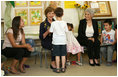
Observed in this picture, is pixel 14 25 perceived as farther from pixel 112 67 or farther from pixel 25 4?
pixel 112 67

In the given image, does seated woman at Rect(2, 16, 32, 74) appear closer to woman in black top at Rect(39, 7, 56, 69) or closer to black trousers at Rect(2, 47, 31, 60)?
black trousers at Rect(2, 47, 31, 60)

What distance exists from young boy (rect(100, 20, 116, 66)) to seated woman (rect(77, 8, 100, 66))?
162 millimetres

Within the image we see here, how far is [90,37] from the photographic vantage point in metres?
3.36

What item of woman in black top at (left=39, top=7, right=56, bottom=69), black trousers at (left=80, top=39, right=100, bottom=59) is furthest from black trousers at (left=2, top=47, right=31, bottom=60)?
black trousers at (left=80, top=39, right=100, bottom=59)

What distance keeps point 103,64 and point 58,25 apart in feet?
4.07

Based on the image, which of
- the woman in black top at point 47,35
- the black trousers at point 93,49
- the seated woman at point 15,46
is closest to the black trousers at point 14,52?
the seated woman at point 15,46

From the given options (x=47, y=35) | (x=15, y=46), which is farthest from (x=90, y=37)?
(x=15, y=46)

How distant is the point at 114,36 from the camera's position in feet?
10.9

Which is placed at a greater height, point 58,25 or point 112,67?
point 58,25

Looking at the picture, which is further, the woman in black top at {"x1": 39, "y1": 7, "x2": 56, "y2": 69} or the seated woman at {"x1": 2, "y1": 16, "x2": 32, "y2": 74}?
the woman in black top at {"x1": 39, "y1": 7, "x2": 56, "y2": 69}

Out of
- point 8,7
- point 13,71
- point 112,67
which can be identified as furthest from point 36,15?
point 112,67

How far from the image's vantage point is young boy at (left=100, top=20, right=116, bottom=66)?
3215 millimetres

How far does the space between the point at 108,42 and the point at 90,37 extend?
14.4 inches

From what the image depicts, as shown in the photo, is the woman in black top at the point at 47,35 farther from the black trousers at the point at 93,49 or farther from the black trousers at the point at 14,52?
A: the black trousers at the point at 93,49
